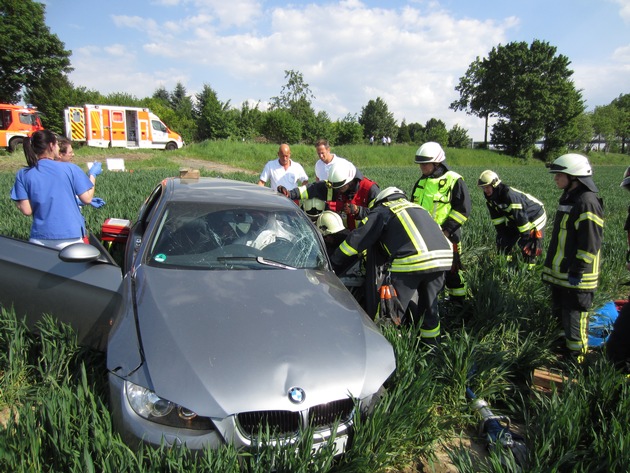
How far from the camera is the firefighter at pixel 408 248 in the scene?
3.29m

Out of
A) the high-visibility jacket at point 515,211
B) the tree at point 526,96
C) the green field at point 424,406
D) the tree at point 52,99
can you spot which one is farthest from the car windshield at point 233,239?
the tree at point 526,96

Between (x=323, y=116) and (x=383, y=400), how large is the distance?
4988cm

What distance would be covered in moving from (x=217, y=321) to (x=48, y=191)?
2.22 metres

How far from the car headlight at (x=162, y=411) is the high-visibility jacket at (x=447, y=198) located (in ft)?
11.7

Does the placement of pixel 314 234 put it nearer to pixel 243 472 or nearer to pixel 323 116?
pixel 243 472

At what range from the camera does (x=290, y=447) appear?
5.71 ft

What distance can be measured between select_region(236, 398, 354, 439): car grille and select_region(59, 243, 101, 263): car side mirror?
1.45m

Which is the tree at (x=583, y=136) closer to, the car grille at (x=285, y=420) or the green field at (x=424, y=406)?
the green field at (x=424, y=406)

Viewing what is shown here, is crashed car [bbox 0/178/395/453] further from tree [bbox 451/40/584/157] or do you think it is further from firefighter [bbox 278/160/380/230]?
tree [bbox 451/40/584/157]

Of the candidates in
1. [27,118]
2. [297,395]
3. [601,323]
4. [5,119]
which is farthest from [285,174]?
[5,119]

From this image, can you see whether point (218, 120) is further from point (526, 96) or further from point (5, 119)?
point (526, 96)

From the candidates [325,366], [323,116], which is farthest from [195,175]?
[323,116]

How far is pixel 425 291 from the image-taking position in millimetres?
3461

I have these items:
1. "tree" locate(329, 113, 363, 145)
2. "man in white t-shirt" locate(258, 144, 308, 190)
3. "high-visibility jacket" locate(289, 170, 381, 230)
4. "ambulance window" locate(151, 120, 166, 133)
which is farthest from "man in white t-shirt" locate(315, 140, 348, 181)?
"tree" locate(329, 113, 363, 145)
